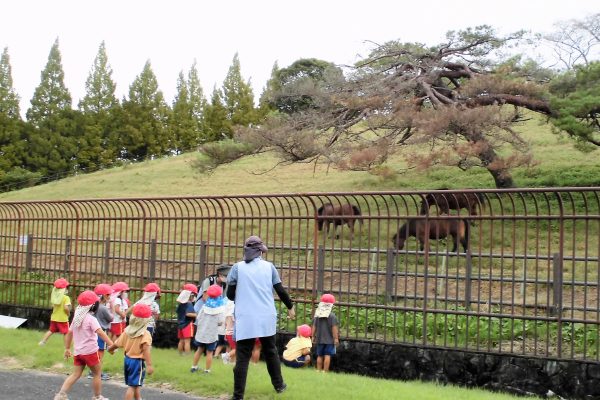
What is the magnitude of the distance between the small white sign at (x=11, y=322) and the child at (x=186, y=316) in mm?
3973

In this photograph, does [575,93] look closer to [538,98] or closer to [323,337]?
[538,98]

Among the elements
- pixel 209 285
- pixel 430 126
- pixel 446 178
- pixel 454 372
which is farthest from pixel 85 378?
pixel 446 178

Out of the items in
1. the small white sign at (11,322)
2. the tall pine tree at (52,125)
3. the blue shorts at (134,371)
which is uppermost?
the tall pine tree at (52,125)

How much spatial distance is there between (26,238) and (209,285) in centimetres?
582

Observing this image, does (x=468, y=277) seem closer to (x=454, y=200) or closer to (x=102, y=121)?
(x=454, y=200)

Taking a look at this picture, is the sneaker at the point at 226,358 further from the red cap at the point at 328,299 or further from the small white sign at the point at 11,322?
the small white sign at the point at 11,322

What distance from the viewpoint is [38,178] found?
→ 39656 mm

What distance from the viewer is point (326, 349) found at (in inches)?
347

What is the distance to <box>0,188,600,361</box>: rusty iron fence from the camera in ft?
26.1

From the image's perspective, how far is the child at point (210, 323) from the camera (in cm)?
823

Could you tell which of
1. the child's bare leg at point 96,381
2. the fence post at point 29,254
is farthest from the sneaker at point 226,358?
the fence post at point 29,254

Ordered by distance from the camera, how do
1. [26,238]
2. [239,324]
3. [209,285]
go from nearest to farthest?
[239,324]
[209,285]
[26,238]

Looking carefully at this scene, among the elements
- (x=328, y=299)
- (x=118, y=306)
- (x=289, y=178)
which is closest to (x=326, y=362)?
(x=328, y=299)

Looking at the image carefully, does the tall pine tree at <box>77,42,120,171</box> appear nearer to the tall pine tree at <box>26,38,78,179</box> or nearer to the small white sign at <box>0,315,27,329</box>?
the tall pine tree at <box>26,38,78,179</box>
